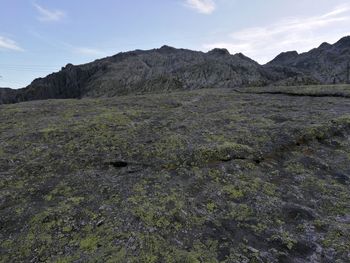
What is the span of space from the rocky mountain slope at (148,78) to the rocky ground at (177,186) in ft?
373

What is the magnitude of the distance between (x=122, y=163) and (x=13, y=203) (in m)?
2.78

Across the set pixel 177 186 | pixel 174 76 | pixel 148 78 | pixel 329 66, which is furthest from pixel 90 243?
pixel 329 66

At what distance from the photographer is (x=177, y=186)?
25.9ft

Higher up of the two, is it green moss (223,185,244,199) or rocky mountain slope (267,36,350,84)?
green moss (223,185,244,199)

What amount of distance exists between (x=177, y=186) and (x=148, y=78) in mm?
162739

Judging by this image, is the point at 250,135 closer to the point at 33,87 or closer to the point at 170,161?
the point at 170,161

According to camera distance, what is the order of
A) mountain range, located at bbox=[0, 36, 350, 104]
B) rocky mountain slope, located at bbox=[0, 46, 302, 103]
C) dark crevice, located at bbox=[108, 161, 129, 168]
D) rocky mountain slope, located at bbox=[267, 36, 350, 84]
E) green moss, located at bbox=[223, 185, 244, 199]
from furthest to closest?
rocky mountain slope, located at bbox=[0, 46, 302, 103] → mountain range, located at bbox=[0, 36, 350, 104] → rocky mountain slope, located at bbox=[267, 36, 350, 84] → dark crevice, located at bbox=[108, 161, 129, 168] → green moss, located at bbox=[223, 185, 244, 199]

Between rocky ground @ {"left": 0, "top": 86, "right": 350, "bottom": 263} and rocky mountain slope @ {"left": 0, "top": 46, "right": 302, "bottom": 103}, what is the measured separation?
11373 cm

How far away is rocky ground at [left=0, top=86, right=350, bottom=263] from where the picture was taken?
5.98 m

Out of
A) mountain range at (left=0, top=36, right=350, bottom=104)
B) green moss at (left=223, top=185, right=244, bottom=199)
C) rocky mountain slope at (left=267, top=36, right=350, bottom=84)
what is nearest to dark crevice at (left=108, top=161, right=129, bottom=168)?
green moss at (left=223, top=185, right=244, bottom=199)

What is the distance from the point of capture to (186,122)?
1209cm

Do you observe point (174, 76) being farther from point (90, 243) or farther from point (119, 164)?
point (90, 243)

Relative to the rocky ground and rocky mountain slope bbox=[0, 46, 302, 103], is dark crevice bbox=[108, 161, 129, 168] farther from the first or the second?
rocky mountain slope bbox=[0, 46, 302, 103]

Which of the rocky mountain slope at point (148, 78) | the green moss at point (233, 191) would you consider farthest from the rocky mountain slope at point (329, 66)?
the green moss at point (233, 191)
